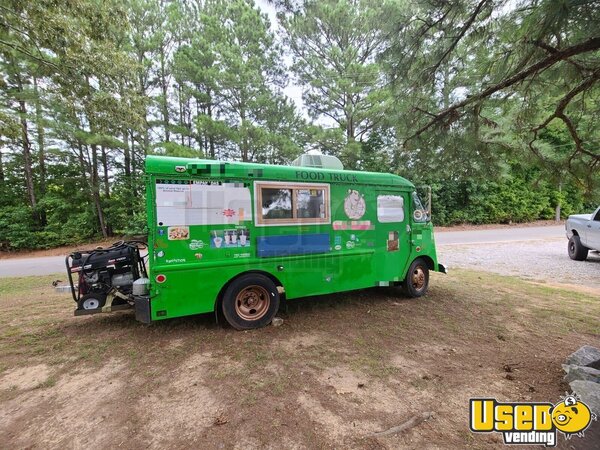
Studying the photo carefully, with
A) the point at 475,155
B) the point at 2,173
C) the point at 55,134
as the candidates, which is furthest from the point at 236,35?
the point at 475,155

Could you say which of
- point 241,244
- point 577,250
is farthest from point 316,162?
point 577,250

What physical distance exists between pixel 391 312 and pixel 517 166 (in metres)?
3.03

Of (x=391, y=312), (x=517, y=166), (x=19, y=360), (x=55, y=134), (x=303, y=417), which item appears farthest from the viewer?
(x=55, y=134)

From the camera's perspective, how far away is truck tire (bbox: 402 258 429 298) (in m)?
5.75

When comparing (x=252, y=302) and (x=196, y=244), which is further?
(x=252, y=302)

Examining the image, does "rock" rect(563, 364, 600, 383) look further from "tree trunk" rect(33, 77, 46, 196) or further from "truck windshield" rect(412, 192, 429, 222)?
"tree trunk" rect(33, 77, 46, 196)

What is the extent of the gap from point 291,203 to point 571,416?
3605mm

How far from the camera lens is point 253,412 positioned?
8.43ft

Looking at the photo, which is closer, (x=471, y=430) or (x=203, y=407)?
(x=471, y=430)

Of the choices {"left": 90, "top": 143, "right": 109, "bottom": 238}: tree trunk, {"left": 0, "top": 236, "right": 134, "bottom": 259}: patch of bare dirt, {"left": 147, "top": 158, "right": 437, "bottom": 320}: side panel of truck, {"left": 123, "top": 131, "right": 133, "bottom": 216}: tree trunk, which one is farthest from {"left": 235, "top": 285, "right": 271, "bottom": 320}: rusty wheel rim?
{"left": 90, "top": 143, "right": 109, "bottom": 238}: tree trunk

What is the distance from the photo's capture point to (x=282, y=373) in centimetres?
319

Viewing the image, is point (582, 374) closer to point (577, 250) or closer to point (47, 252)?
point (577, 250)

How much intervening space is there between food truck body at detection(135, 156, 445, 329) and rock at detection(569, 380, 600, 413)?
115 inches

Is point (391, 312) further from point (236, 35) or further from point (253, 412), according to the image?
point (236, 35)
